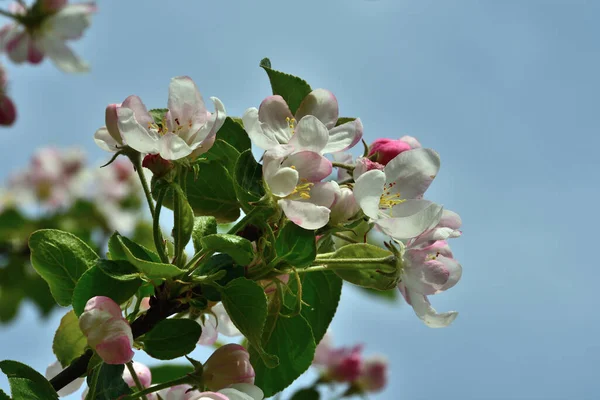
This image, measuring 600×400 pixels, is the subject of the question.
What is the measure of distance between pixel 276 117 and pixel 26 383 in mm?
448

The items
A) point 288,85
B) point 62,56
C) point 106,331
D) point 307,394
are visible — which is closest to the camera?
point 106,331

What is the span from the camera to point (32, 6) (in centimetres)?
265

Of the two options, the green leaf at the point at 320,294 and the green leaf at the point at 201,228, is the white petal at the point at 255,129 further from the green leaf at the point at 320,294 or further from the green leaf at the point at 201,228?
the green leaf at the point at 320,294

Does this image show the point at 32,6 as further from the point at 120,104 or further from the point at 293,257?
the point at 293,257

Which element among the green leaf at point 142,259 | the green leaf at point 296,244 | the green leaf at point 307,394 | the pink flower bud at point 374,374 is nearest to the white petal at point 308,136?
the green leaf at point 296,244

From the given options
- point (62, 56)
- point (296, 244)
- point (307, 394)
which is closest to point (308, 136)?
point (296, 244)

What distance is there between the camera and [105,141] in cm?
95

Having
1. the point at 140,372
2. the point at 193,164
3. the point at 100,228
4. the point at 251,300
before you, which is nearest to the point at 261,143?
the point at 193,164

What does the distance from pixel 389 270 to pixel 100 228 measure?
3290mm

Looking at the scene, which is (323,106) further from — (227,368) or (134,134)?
(227,368)

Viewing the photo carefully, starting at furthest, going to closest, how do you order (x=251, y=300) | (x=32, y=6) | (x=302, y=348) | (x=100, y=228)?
(x=100, y=228) → (x=32, y=6) → (x=302, y=348) → (x=251, y=300)

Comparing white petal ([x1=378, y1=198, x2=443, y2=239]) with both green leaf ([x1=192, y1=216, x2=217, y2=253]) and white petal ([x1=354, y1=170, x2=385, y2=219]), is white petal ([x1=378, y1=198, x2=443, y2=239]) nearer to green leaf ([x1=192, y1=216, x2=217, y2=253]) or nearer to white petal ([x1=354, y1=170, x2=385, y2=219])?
white petal ([x1=354, y1=170, x2=385, y2=219])

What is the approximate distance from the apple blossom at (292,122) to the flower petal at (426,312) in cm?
21

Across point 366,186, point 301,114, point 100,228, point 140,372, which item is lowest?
point 140,372
